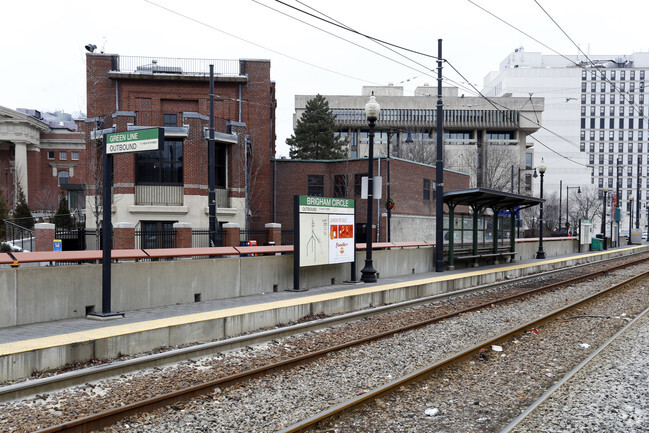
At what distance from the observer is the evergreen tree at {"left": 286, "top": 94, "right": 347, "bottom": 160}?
223ft

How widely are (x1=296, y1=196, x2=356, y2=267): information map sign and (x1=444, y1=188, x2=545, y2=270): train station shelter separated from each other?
19.7 ft

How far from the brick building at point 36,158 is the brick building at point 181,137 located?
34.2m

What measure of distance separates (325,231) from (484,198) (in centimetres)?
991

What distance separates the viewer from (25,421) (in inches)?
243

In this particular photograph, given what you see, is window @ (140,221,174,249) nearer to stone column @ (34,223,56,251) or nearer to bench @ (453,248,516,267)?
stone column @ (34,223,56,251)

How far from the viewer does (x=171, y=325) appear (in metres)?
9.71

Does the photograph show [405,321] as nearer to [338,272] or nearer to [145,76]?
[338,272]

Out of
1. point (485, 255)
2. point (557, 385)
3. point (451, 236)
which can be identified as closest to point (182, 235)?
point (451, 236)

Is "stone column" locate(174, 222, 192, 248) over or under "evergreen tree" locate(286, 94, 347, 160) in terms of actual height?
under

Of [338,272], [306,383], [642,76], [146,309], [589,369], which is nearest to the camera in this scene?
[306,383]

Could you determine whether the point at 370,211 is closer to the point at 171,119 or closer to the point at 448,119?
the point at 171,119

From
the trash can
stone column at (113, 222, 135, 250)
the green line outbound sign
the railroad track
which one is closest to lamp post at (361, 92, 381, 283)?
the railroad track

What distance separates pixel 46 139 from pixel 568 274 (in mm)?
75735

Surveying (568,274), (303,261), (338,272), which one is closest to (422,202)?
(568,274)
